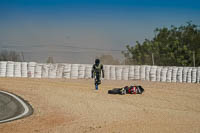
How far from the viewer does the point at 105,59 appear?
124 feet

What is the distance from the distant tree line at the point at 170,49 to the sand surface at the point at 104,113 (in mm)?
19945

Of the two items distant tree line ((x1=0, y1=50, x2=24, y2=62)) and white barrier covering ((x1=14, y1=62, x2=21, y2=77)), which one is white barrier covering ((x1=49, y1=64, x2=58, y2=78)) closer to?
white barrier covering ((x1=14, y1=62, x2=21, y2=77))

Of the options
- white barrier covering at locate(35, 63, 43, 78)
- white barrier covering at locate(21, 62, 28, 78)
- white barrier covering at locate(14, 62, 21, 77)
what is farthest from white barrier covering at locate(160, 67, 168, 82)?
white barrier covering at locate(14, 62, 21, 77)

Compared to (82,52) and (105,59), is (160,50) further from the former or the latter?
(82,52)

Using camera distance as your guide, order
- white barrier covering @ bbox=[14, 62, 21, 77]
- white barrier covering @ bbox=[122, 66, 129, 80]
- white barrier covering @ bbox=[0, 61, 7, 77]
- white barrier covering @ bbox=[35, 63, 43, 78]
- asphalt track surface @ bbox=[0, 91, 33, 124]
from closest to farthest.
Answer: asphalt track surface @ bbox=[0, 91, 33, 124]
white barrier covering @ bbox=[0, 61, 7, 77]
white barrier covering @ bbox=[14, 62, 21, 77]
white barrier covering @ bbox=[35, 63, 43, 78]
white barrier covering @ bbox=[122, 66, 129, 80]

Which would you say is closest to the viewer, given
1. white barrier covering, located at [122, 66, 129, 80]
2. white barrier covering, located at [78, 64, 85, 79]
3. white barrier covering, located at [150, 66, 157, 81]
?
white barrier covering, located at [78, 64, 85, 79]

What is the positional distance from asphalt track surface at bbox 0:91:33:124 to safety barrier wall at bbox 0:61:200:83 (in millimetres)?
10185

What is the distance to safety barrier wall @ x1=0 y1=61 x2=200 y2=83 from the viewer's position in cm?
2566

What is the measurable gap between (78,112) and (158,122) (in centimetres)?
318

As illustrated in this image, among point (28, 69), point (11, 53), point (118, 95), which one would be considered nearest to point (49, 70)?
point (28, 69)

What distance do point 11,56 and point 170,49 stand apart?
23.1m

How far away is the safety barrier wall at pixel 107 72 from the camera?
25656 mm

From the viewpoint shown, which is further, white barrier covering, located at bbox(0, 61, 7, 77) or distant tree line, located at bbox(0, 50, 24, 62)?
distant tree line, located at bbox(0, 50, 24, 62)

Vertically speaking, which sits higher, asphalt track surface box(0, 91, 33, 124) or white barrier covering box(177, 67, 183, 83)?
white barrier covering box(177, 67, 183, 83)
